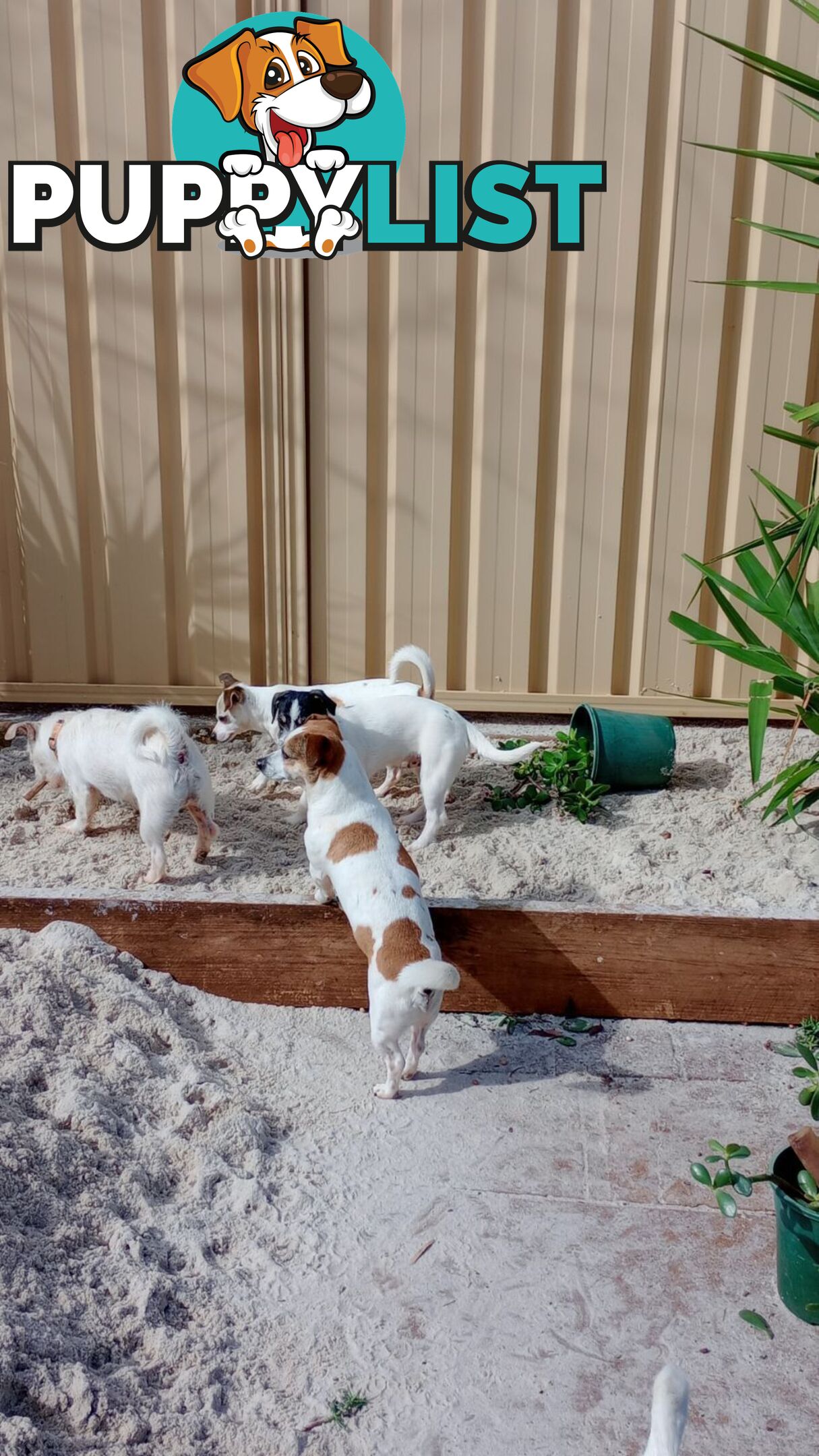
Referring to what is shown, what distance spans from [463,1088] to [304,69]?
14.7 feet

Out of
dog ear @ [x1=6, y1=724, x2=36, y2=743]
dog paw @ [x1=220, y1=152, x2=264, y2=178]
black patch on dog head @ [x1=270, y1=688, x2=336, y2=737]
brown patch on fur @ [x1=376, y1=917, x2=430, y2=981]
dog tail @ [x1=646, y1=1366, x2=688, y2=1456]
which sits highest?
dog paw @ [x1=220, y1=152, x2=264, y2=178]

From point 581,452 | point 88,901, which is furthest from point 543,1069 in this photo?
point 581,452

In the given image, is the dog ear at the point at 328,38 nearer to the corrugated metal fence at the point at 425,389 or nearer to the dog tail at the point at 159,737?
the corrugated metal fence at the point at 425,389

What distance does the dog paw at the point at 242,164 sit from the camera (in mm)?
5191

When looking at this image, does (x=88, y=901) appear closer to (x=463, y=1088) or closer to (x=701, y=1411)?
(x=463, y=1088)

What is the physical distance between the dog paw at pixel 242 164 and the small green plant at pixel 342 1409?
4994mm

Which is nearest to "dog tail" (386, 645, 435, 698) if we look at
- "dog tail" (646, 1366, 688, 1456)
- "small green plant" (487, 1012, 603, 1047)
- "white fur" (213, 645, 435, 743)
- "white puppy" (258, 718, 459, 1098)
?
"white fur" (213, 645, 435, 743)

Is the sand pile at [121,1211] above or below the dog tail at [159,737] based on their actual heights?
below

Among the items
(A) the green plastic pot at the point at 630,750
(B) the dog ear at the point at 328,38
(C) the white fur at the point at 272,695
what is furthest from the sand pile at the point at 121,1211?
(B) the dog ear at the point at 328,38

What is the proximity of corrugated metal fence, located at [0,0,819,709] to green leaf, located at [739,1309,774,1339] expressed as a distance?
11.3ft

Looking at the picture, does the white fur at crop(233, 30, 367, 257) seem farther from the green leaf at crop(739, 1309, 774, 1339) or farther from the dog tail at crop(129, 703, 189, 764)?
the green leaf at crop(739, 1309, 774, 1339)

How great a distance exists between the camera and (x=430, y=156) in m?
4.96

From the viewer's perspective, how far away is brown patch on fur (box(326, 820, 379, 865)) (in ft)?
10.2

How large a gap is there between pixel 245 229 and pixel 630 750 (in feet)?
9.77
